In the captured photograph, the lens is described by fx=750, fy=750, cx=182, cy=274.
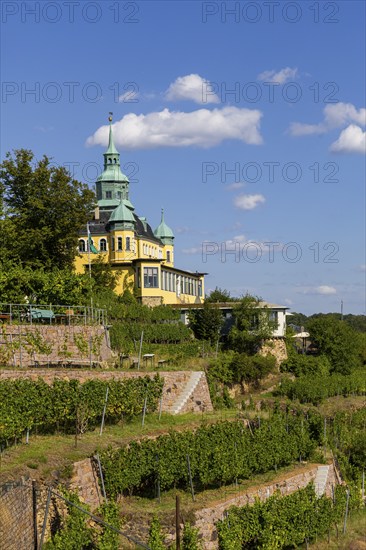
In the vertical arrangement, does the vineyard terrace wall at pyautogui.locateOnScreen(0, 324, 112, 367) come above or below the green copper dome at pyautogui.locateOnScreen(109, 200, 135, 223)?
below

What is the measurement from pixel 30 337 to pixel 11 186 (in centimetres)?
1338

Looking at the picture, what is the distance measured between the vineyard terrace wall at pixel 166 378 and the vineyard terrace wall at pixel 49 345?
1.33 m

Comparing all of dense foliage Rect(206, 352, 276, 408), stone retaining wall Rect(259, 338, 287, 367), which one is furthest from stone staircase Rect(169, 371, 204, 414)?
stone retaining wall Rect(259, 338, 287, 367)

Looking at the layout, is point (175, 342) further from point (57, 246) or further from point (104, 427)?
point (104, 427)

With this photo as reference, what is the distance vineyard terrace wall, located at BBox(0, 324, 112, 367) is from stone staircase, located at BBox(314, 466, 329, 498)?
9.59 metres

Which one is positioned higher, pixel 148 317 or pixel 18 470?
pixel 148 317

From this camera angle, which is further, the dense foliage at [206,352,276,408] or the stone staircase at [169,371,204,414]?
the dense foliage at [206,352,276,408]

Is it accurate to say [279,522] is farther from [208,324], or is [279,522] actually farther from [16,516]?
[208,324]

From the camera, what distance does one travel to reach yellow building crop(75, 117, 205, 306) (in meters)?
47.2

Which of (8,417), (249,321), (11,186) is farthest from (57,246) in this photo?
(8,417)

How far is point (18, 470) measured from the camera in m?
18.1

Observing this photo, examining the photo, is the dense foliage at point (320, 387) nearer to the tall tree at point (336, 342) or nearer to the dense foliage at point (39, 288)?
the tall tree at point (336, 342)

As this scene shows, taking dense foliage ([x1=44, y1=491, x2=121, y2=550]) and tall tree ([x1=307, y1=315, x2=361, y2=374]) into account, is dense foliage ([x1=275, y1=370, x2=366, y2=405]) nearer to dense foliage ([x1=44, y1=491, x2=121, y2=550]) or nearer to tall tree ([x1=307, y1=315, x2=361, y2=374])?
tall tree ([x1=307, y1=315, x2=361, y2=374])

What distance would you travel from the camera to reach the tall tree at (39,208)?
38.2 metres
